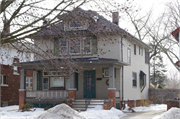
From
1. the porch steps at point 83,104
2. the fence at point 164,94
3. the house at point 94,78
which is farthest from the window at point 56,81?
the fence at point 164,94

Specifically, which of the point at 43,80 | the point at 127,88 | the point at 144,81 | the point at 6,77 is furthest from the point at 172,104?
the point at 6,77

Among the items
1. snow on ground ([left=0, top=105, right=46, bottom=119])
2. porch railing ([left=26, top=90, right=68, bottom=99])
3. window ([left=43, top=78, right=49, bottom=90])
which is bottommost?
snow on ground ([left=0, top=105, right=46, bottom=119])

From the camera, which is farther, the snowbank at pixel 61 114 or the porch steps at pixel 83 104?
the porch steps at pixel 83 104

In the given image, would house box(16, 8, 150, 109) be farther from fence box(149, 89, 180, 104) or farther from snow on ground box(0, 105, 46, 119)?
fence box(149, 89, 180, 104)

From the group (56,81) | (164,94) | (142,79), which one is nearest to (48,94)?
(56,81)

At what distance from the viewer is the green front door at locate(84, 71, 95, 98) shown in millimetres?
20922

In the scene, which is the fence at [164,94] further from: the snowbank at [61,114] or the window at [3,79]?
the snowbank at [61,114]

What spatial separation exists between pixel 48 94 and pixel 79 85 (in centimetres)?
281

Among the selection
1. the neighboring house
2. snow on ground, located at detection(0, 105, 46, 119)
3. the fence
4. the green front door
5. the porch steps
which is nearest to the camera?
snow on ground, located at detection(0, 105, 46, 119)

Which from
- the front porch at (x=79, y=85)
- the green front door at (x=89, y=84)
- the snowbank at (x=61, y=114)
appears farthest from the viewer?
the green front door at (x=89, y=84)

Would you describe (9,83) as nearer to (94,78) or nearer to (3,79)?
(3,79)

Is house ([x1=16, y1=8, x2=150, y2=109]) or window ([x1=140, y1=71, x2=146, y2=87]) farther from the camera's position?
window ([x1=140, y1=71, x2=146, y2=87])

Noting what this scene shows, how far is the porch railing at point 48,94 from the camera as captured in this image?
762 inches

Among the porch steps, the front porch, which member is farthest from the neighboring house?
the porch steps
